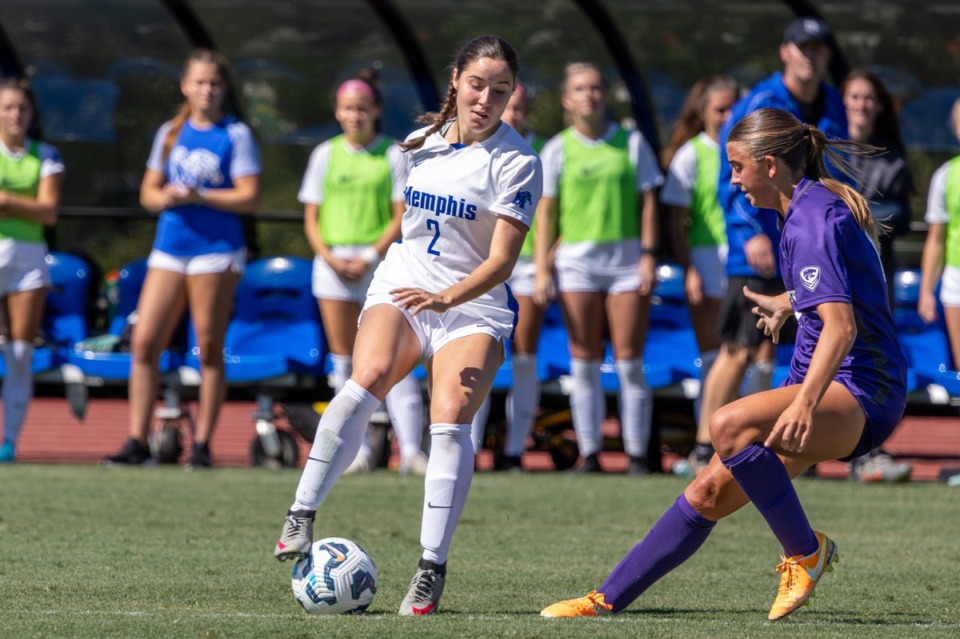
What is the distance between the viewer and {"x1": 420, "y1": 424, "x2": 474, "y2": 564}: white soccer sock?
5004 mm

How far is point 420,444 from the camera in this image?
31.7 feet

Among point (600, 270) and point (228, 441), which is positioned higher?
point (600, 270)

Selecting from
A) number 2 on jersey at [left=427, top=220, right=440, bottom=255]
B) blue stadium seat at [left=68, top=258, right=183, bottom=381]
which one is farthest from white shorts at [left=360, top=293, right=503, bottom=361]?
blue stadium seat at [left=68, top=258, right=183, bottom=381]

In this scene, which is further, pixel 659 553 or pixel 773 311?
pixel 773 311

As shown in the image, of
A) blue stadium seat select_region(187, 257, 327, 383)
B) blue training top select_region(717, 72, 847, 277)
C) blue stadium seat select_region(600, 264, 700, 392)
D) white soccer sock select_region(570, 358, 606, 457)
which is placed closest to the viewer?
blue training top select_region(717, 72, 847, 277)

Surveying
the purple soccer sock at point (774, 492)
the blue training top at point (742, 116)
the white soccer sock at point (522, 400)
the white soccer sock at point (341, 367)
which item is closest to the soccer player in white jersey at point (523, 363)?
the white soccer sock at point (522, 400)

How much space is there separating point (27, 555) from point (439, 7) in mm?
7064

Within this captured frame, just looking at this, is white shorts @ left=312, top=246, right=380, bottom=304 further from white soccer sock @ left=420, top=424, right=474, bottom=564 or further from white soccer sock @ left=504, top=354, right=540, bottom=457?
white soccer sock @ left=420, top=424, right=474, bottom=564

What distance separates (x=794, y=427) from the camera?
15.0 feet

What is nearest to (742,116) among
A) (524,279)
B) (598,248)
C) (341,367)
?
(598,248)

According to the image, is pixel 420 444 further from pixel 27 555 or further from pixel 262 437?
pixel 27 555

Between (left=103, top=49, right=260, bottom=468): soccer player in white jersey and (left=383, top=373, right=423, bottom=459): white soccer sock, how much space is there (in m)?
1.13

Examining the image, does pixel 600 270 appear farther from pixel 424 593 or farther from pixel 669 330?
pixel 424 593

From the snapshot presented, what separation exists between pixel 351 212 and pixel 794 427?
5.58 metres
